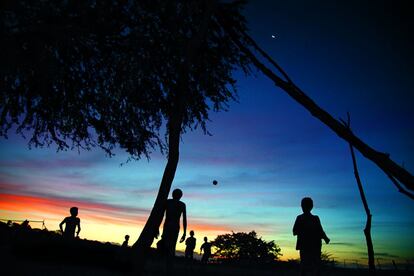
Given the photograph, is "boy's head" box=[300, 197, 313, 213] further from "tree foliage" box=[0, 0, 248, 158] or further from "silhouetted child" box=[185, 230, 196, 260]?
"silhouetted child" box=[185, 230, 196, 260]

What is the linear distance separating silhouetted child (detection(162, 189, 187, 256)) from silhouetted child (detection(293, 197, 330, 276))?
102 inches

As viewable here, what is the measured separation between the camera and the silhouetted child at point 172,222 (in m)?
7.39

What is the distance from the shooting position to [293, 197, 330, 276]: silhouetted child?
710 centimetres

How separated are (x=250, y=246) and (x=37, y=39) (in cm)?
4571

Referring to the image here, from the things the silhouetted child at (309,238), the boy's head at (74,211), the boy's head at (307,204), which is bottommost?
the silhouetted child at (309,238)

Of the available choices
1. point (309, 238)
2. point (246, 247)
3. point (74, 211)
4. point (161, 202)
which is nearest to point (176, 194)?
point (161, 202)

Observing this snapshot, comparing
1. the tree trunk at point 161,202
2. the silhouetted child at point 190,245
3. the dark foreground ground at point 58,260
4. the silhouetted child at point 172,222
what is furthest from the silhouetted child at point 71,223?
the silhouetted child at point 190,245

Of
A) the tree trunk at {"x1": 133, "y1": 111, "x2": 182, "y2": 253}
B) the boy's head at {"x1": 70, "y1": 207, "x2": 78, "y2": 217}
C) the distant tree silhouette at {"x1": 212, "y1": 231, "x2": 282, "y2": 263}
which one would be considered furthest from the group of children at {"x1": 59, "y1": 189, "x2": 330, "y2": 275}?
the distant tree silhouette at {"x1": 212, "y1": 231, "x2": 282, "y2": 263}

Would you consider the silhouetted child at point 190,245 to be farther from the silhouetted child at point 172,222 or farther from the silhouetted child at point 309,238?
the silhouetted child at point 309,238

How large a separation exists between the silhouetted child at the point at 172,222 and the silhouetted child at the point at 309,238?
2.59m

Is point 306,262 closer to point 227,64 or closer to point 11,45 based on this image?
point 227,64

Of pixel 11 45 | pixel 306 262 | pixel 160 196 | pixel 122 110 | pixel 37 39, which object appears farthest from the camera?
pixel 122 110

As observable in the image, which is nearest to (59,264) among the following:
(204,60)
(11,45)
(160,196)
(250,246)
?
(160,196)

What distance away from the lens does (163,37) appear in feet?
30.0
